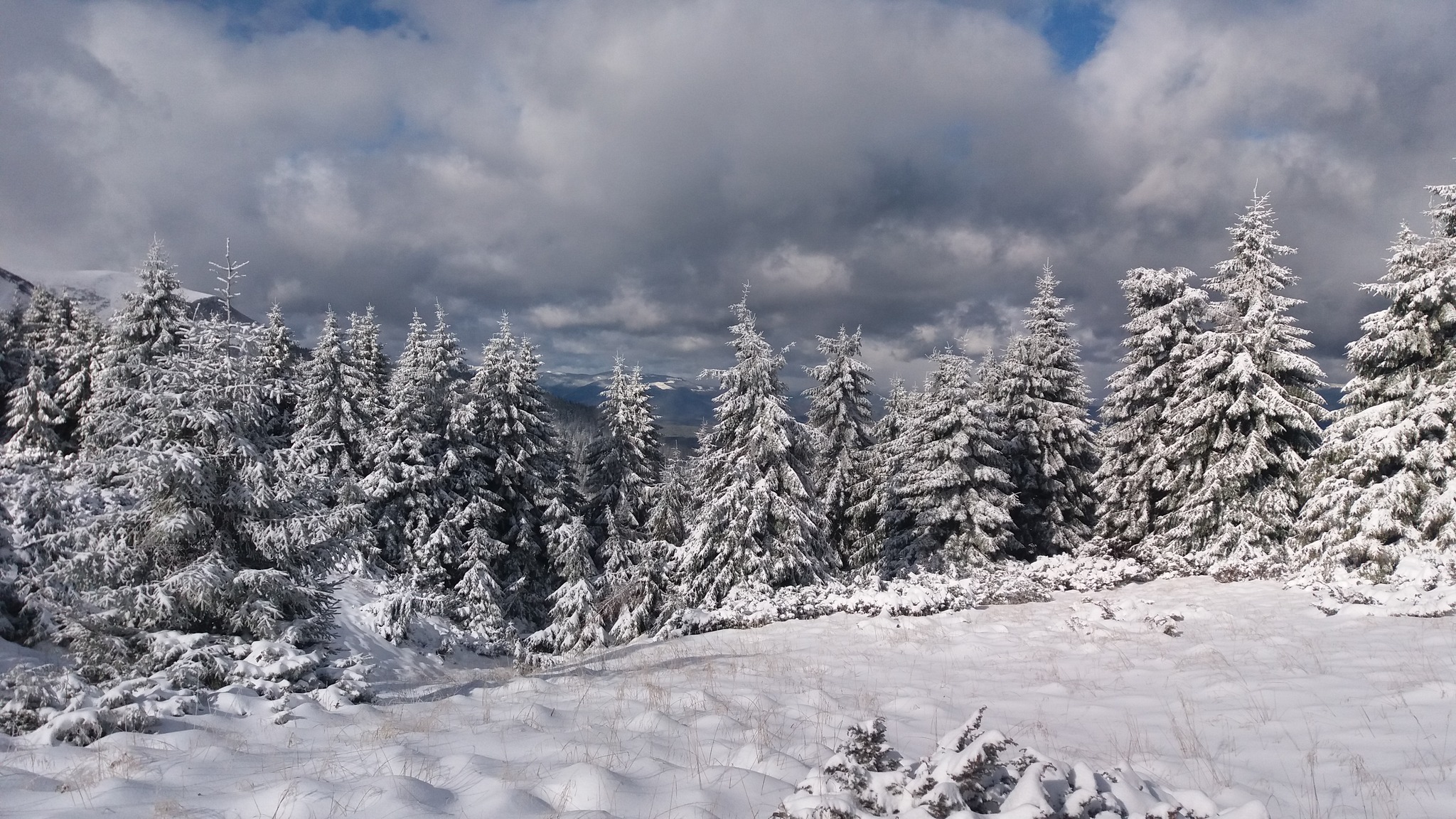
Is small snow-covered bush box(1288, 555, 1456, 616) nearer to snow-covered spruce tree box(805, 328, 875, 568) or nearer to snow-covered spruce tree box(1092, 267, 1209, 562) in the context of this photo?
snow-covered spruce tree box(1092, 267, 1209, 562)

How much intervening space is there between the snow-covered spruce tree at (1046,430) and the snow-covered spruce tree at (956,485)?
266 cm

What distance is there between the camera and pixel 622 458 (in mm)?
28281

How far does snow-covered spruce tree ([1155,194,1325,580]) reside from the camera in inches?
777

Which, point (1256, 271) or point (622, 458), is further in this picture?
point (622, 458)

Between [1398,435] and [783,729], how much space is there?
17009mm

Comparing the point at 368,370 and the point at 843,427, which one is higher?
the point at 368,370

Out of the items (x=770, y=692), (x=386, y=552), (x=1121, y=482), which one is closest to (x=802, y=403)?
(x=1121, y=482)

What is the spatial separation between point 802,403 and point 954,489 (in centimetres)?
1031

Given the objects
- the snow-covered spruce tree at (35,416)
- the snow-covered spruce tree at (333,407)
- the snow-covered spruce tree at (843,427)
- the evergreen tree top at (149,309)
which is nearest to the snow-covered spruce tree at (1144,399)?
the snow-covered spruce tree at (843,427)

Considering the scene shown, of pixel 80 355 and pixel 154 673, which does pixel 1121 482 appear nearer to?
pixel 154 673

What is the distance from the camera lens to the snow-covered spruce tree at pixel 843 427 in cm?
2998

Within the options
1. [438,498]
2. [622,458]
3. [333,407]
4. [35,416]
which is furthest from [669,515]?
[35,416]

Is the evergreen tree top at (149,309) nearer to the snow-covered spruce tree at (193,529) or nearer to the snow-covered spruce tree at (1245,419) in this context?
the snow-covered spruce tree at (193,529)

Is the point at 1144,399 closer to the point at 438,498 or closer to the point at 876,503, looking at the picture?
the point at 876,503
